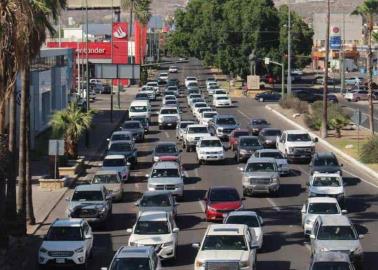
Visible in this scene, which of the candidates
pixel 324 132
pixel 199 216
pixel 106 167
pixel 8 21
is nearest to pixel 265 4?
pixel 324 132

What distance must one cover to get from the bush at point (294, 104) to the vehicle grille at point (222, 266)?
5863 cm

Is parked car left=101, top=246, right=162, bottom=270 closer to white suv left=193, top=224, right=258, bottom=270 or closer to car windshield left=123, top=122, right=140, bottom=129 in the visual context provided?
white suv left=193, top=224, right=258, bottom=270

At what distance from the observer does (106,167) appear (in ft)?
153

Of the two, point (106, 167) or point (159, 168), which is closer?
point (159, 168)

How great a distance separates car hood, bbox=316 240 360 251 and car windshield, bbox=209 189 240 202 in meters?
8.51

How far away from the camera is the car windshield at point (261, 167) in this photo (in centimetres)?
4234

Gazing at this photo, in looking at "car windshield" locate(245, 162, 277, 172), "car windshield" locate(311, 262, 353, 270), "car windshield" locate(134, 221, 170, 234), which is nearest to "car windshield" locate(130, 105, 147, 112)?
"car windshield" locate(245, 162, 277, 172)

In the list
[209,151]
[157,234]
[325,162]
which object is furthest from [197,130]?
[157,234]

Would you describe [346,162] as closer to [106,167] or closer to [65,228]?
[106,167]

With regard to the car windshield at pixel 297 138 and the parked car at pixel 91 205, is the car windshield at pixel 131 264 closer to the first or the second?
the parked car at pixel 91 205

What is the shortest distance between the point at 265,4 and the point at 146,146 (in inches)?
2498

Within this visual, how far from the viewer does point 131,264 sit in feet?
77.9

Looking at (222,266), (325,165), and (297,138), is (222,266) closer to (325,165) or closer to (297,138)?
(325,165)

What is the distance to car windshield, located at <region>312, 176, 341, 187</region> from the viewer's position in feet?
127
